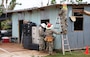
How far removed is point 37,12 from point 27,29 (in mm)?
1712

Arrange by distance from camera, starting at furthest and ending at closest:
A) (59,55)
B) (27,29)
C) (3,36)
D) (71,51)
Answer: (3,36) < (27,29) < (71,51) < (59,55)

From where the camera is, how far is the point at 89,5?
598 inches

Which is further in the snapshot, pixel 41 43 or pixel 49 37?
pixel 41 43

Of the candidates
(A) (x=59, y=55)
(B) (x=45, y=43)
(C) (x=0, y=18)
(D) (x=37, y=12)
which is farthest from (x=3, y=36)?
(A) (x=59, y=55)

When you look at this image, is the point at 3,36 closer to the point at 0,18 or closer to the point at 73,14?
the point at 0,18

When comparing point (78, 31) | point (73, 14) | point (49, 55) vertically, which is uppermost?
point (73, 14)

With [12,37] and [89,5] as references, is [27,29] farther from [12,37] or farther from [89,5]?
[12,37]

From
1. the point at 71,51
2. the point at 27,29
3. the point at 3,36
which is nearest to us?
the point at 71,51

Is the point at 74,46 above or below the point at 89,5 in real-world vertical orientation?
below

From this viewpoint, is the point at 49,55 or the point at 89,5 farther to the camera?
the point at 89,5

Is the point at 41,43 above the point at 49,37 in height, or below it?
below

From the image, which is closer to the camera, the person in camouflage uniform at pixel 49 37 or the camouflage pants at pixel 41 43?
the person in camouflage uniform at pixel 49 37

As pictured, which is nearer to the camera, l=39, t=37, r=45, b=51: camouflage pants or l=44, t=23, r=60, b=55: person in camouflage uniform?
l=44, t=23, r=60, b=55: person in camouflage uniform

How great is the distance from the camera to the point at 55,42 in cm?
1473
